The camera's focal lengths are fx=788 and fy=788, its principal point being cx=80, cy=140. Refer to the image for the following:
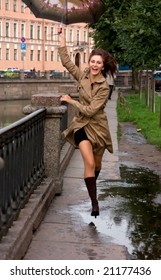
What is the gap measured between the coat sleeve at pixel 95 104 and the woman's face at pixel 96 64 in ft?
0.53

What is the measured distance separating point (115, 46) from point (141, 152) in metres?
22.2

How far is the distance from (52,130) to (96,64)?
6.62ft

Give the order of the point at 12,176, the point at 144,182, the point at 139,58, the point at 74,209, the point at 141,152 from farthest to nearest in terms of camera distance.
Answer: the point at 139,58
the point at 141,152
the point at 144,182
the point at 74,209
the point at 12,176

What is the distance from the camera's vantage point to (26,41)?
4382 inches

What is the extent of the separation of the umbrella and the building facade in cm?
9365

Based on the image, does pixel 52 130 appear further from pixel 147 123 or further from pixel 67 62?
pixel 147 123

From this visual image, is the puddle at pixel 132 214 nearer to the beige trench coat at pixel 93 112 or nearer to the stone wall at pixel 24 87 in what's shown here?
the beige trench coat at pixel 93 112

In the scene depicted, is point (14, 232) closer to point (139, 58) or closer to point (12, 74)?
point (139, 58)

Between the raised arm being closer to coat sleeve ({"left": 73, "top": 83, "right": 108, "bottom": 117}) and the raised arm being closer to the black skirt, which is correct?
coat sleeve ({"left": 73, "top": 83, "right": 108, "bottom": 117})

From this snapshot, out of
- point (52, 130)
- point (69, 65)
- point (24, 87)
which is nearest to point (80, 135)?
point (69, 65)

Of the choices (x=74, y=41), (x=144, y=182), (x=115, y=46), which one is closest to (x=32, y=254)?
(x=144, y=182)

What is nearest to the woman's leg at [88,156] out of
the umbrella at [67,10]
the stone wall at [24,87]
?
the umbrella at [67,10]

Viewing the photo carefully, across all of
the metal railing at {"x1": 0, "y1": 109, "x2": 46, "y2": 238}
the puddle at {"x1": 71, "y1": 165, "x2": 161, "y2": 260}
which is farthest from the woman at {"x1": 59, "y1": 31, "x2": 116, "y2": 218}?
the metal railing at {"x1": 0, "y1": 109, "x2": 46, "y2": 238}

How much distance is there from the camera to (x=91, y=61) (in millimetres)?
7617
